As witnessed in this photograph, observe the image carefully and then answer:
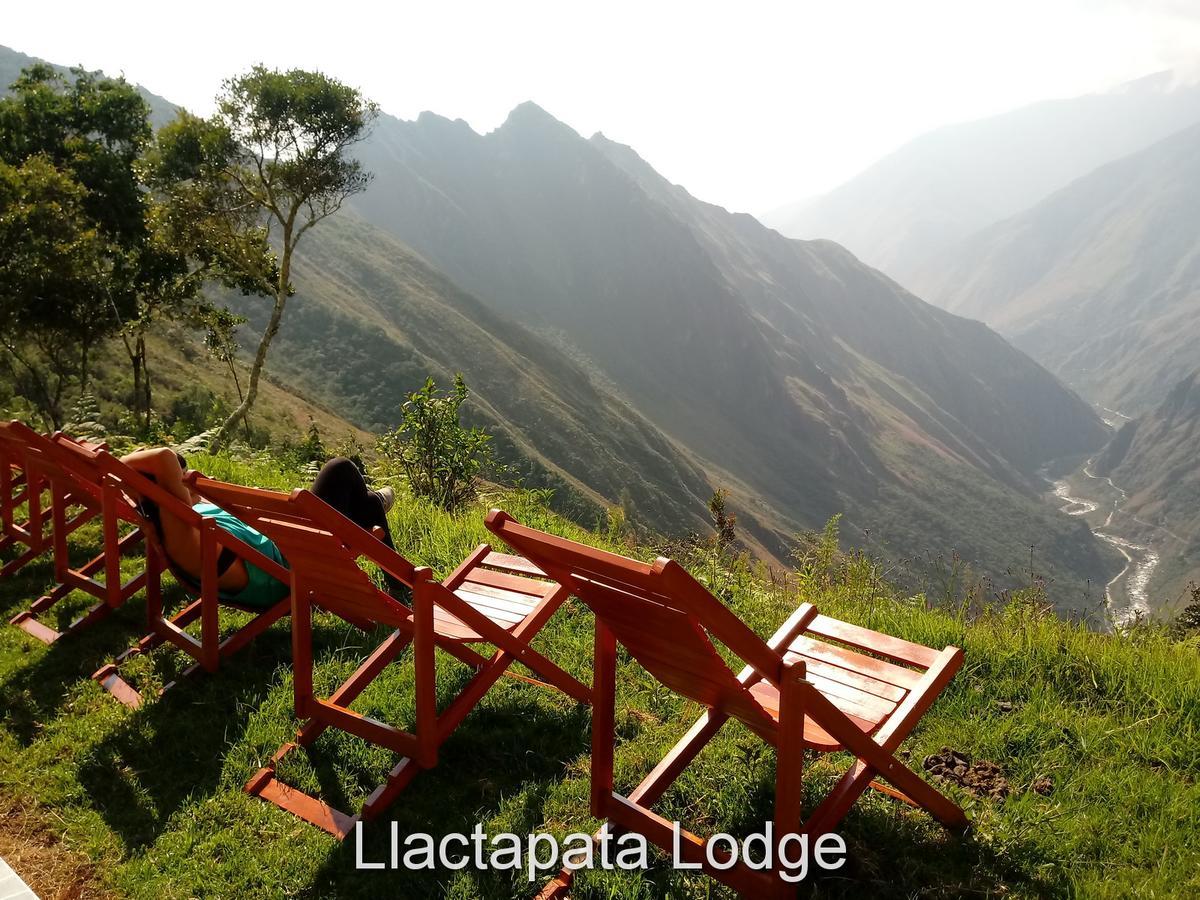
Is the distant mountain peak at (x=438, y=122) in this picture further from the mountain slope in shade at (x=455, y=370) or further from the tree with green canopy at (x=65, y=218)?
the tree with green canopy at (x=65, y=218)

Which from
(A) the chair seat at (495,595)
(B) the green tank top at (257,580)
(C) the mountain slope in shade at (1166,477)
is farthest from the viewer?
(C) the mountain slope in shade at (1166,477)

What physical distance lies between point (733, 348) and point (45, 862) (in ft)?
463

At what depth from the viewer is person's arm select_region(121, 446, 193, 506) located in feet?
13.5

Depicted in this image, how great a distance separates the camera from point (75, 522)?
551cm

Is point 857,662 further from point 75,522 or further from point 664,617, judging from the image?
point 75,522

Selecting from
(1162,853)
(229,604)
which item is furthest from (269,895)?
(1162,853)

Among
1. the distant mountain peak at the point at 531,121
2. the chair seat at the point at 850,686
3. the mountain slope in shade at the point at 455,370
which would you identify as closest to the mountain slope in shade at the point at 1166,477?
the mountain slope in shade at the point at 455,370

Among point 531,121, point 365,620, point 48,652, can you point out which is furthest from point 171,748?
point 531,121

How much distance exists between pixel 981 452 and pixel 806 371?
43299 millimetres

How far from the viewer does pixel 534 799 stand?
3221mm

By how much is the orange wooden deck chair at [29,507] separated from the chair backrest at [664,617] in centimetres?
372

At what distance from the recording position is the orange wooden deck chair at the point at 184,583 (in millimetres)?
3959

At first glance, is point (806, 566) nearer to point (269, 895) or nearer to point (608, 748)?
point (608, 748)

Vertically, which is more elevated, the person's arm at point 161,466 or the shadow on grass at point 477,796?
the person's arm at point 161,466
